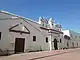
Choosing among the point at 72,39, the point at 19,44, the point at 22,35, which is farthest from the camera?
the point at 72,39

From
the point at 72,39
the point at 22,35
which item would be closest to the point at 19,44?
the point at 22,35

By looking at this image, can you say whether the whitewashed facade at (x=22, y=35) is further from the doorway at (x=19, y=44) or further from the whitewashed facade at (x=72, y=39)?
the whitewashed facade at (x=72, y=39)

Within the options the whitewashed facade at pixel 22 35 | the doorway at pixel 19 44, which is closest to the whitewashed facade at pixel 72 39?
the whitewashed facade at pixel 22 35

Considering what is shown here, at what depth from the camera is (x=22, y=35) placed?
1823cm

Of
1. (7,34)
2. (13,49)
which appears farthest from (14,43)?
(7,34)

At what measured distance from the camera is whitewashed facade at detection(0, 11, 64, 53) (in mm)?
15531

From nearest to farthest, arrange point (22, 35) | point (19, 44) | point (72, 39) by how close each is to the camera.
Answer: point (19, 44), point (22, 35), point (72, 39)

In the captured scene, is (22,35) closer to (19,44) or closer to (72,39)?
(19,44)

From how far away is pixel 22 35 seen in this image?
59.8 ft

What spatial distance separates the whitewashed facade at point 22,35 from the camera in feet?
51.0

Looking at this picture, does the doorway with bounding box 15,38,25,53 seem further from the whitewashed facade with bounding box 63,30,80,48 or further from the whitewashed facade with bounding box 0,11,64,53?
the whitewashed facade with bounding box 63,30,80,48

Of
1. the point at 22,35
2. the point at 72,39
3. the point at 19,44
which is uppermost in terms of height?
the point at 22,35

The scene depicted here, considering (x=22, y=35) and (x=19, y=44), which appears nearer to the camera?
(x=19, y=44)

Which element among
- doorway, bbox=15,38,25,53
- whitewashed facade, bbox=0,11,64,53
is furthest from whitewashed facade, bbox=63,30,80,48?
doorway, bbox=15,38,25,53
